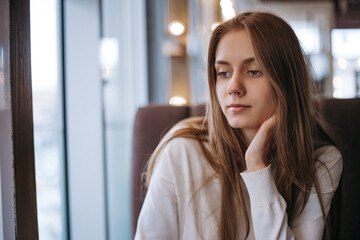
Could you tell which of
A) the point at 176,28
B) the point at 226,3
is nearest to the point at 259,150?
the point at 226,3

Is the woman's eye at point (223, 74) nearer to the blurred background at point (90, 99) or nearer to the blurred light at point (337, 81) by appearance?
the blurred background at point (90, 99)

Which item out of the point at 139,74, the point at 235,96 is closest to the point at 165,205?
the point at 235,96

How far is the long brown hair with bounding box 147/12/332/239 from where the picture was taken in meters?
1.02

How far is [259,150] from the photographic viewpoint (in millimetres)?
1057

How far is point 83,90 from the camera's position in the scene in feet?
5.32

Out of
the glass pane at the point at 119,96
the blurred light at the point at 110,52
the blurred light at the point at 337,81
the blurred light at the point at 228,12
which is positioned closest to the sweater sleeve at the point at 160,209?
the glass pane at the point at 119,96

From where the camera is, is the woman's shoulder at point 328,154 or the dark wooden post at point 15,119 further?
the woman's shoulder at point 328,154

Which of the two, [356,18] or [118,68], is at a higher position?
[356,18]

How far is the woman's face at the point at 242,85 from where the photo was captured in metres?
1.01

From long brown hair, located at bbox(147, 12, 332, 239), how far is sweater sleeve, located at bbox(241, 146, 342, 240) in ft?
0.08

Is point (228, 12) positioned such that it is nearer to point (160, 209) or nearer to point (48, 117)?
point (48, 117)

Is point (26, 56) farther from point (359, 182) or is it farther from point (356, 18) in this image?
point (356, 18)

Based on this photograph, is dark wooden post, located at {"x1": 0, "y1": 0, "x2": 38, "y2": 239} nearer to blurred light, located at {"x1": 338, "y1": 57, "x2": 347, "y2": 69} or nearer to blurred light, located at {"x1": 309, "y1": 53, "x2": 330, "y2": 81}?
blurred light, located at {"x1": 309, "y1": 53, "x2": 330, "y2": 81}

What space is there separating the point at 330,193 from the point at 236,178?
292mm
